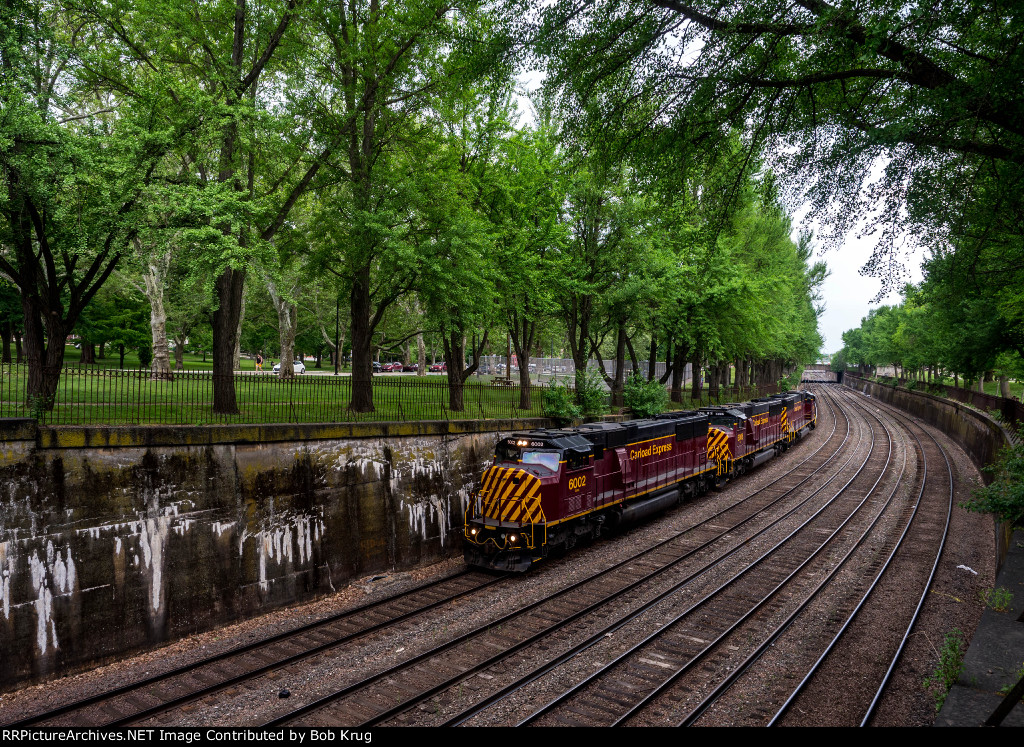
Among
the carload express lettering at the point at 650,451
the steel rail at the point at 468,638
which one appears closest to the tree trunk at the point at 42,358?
the steel rail at the point at 468,638

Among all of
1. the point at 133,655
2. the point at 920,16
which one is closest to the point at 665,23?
the point at 920,16

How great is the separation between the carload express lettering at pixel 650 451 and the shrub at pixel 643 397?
7.88m

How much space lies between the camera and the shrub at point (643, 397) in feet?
92.6

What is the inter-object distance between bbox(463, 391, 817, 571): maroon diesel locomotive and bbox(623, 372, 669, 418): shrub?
4.35 meters

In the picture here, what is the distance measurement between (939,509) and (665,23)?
67.5 feet

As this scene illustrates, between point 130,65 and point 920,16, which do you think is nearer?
point 920,16

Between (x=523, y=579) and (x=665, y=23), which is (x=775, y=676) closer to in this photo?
(x=523, y=579)

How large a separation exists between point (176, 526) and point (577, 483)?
30.6 ft

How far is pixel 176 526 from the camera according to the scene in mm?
11484

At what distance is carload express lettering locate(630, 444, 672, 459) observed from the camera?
18188 mm

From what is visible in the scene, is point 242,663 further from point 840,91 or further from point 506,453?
point 840,91

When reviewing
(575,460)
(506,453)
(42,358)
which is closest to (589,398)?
(575,460)

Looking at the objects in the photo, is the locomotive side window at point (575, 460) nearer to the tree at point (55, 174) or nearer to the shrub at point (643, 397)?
the tree at point (55, 174)

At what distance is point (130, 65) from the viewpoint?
1641cm
